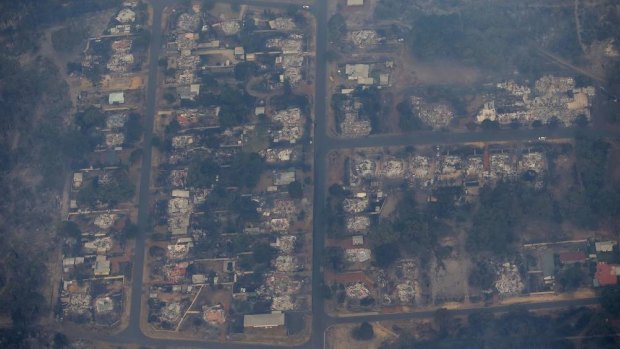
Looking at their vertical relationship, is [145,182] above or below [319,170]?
below

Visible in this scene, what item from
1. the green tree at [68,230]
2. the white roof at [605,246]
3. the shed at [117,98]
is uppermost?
the shed at [117,98]

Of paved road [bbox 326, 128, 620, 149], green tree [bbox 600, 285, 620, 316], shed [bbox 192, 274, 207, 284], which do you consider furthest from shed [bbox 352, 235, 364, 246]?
green tree [bbox 600, 285, 620, 316]

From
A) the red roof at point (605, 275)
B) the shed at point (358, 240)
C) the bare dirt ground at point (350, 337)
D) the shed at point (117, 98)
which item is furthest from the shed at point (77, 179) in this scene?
the red roof at point (605, 275)

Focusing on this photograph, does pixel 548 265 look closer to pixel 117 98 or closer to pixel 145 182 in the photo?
pixel 145 182

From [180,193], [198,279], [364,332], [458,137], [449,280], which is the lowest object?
[364,332]

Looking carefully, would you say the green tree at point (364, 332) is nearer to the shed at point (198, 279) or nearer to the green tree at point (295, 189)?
the green tree at point (295, 189)

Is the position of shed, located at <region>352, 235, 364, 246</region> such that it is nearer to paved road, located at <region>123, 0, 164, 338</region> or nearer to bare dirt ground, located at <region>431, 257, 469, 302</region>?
bare dirt ground, located at <region>431, 257, 469, 302</region>

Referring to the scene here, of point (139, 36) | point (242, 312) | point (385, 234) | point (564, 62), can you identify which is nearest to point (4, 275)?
point (242, 312)

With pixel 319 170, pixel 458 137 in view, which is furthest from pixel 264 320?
pixel 458 137
